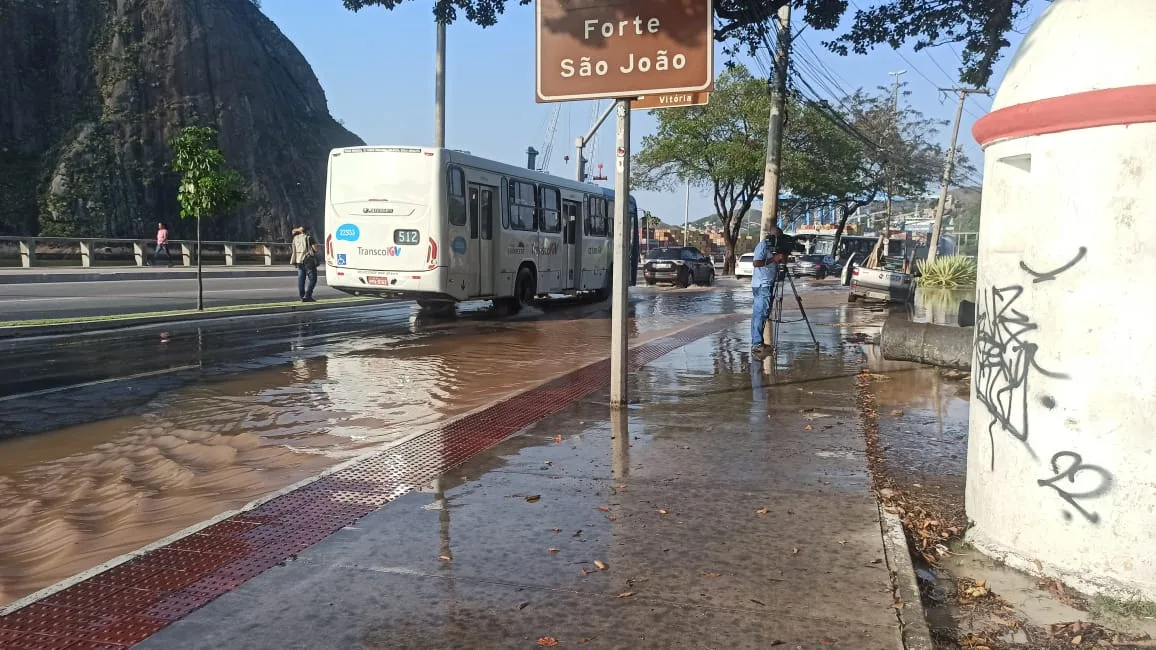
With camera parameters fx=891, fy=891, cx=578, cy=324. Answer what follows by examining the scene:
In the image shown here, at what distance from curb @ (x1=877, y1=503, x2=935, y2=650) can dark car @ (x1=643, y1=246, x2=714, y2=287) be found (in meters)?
28.5

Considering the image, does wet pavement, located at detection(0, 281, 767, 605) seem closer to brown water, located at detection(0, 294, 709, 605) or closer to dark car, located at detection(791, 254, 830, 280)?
brown water, located at detection(0, 294, 709, 605)

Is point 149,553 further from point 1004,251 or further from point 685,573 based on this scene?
point 1004,251

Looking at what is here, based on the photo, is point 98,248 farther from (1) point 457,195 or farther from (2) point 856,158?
(2) point 856,158

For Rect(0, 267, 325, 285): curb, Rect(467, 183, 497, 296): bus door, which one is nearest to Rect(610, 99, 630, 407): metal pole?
Rect(467, 183, 497, 296): bus door

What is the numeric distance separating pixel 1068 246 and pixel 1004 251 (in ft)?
1.21

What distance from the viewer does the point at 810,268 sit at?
49250 millimetres

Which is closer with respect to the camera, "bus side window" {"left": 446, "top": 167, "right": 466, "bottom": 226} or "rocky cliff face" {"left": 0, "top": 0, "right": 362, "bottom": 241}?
"bus side window" {"left": 446, "top": 167, "right": 466, "bottom": 226}

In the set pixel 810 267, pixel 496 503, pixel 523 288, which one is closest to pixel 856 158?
pixel 810 267

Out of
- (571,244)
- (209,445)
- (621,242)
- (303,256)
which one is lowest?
(209,445)

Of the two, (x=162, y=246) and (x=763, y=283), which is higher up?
(x=162, y=246)

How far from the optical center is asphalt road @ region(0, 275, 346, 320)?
58.4ft

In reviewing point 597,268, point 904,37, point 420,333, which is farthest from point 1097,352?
point 597,268

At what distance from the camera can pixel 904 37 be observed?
13422mm

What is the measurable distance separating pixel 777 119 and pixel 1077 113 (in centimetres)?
1252
